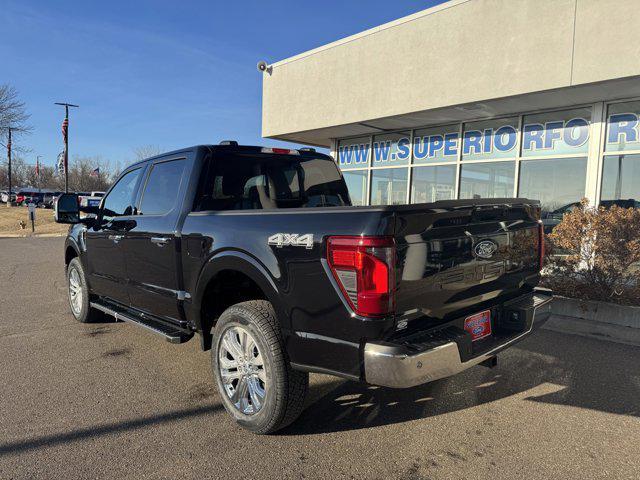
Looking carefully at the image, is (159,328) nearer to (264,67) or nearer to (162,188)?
(162,188)

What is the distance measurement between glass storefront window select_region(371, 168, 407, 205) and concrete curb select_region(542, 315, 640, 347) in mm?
7299

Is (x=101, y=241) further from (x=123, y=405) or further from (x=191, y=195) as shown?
(x=123, y=405)

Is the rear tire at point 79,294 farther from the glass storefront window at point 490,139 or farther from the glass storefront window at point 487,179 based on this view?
the glass storefront window at point 490,139

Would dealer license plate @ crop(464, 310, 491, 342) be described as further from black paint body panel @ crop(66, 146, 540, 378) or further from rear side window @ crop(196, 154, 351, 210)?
rear side window @ crop(196, 154, 351, 210)

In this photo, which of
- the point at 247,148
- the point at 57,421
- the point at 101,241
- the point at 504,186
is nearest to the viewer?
the point at 57,421

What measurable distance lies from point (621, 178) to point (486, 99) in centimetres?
291

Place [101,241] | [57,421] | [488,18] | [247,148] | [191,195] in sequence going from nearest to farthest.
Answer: [57,421]
[191,195]
[247,148]
[101,241]
[488,18]

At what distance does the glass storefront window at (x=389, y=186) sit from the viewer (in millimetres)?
12594

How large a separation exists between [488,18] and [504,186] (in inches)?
140

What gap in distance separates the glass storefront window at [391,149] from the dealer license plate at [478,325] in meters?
9.72

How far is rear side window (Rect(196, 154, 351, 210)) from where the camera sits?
3.81 metres

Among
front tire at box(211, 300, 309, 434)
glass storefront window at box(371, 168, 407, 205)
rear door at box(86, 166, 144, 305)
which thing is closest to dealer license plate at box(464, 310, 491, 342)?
front tire at box(211, 300, 309, 434)

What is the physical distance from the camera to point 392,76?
418 inches

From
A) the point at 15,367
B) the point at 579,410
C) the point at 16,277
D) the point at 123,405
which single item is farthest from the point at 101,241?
→ the point at 16,277
